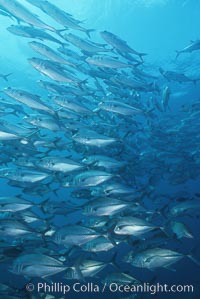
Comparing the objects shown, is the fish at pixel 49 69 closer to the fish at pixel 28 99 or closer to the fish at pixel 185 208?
the fish at pixel 28 99

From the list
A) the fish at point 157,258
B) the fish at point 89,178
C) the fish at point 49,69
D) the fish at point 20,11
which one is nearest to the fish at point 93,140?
the fish at point 89,178

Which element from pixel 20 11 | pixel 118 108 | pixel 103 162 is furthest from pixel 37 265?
pixel 20 11

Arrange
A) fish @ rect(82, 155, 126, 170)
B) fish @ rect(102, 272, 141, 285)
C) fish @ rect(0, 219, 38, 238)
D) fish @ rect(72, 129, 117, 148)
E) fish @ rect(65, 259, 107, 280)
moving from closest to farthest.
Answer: fish @ rect(65, 259, 107, 280)
fish @ rect(0, 219, 38, 238)
fish @ rect(102, 272, 141, 285)
fish @ rect(72, 129, 117, 148)
fish @ rect(82, 155, 126, 170)

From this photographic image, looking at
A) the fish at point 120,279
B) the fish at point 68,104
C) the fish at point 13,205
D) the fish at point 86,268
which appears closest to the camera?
the fish at point 86,268

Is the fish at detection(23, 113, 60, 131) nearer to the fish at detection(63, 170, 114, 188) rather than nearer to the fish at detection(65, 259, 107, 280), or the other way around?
the fish at detection(63, 170, 114, 188)

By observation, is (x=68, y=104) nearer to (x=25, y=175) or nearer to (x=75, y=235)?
(x=25, y=175)

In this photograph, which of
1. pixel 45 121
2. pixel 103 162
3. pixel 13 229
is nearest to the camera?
pixel 13 229

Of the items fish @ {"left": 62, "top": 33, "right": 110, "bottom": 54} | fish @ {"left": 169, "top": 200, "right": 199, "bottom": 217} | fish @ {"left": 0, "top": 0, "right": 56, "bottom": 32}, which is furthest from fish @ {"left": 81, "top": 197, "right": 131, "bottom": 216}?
fish @ {"left": 62, "top": 33, "right": 110, "bottom": 54}

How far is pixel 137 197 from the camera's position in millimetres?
6633

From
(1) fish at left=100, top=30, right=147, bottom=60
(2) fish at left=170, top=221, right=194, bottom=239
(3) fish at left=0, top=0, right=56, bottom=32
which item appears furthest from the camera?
(1) fish at left=100, top=30, right=147, bottom=60

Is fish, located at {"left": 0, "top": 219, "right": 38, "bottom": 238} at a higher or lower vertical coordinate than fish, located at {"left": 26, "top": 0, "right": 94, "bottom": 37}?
lower

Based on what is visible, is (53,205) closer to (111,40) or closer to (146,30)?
(111,40)

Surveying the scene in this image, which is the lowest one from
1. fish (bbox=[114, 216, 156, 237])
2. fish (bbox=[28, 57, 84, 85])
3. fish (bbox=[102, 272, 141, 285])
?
fish (bbox=[102, 272, 141, 285])

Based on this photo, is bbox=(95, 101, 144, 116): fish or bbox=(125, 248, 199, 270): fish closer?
bbox=(125, 248, 199, 270): fish
